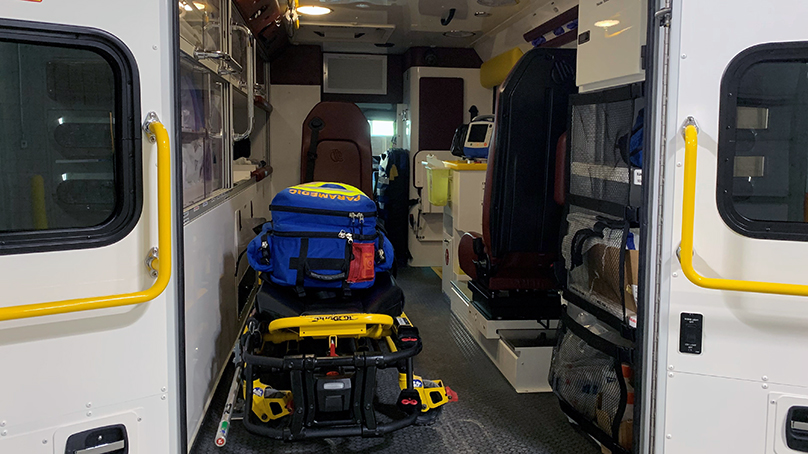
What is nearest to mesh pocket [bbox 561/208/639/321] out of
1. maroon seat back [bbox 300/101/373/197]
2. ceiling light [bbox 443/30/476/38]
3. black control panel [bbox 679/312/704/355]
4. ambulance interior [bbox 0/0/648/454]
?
ambulance interior [bbox 0/0/648/454]

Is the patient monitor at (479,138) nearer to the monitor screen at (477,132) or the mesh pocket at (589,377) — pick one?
the monitor screen at (477,132)

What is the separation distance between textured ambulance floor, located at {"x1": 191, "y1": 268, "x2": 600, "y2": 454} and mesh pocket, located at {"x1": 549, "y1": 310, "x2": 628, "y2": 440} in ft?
0.96

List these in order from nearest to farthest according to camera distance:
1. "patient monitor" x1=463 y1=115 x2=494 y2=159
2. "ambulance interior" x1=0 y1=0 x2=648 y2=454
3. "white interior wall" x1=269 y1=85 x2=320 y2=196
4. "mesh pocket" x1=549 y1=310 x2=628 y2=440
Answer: "ambulance interior" x1=0 y1=0 x2=648 y2=454
"mesh pocket" x1=549 y1=310 x2=628 y2=440
"patient monitor" x1=463 y1=115 x2=494 y2=159
"white interior wall" x1=269 y1=85 x2=320 y2=196

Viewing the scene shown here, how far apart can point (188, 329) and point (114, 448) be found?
95 cm

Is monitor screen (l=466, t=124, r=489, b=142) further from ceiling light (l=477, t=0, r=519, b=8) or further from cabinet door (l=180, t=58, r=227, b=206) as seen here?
cabinet door (l=180, t=58, r=227, b=206)

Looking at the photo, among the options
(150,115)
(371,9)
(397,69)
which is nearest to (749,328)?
(150,115)

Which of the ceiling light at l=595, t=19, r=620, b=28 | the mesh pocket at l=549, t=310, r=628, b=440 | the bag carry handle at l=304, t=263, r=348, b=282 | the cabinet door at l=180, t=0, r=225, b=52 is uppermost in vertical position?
the cabinet door at l=180, t=0, r=225, b=52

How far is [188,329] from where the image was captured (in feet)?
8.38

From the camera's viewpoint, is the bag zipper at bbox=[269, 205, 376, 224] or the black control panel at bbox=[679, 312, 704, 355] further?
the bag zipper at bbox=[269, 205, 376, 224]

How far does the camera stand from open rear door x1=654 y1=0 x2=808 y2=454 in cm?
167

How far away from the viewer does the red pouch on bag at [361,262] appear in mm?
3010

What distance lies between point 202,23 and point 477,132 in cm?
273

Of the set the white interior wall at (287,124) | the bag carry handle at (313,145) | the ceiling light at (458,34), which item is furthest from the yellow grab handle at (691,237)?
the white interior wall at (287,124)

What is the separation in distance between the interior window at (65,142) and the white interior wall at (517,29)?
376 cm
